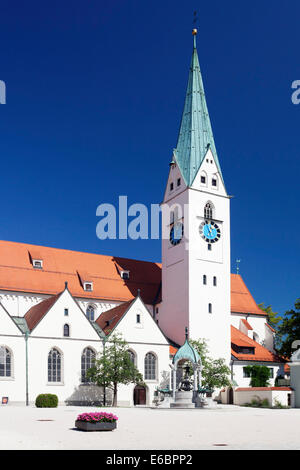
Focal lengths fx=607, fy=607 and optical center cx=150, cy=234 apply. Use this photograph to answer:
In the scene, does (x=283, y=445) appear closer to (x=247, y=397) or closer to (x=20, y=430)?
(x=20, y=430)

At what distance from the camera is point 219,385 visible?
176ft

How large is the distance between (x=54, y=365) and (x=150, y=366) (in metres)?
9.26

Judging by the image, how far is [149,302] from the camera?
64.1 metres

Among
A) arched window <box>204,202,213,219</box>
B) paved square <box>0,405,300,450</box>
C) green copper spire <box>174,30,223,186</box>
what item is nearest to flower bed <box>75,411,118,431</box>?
paved square <box>0,405,300,450</box>

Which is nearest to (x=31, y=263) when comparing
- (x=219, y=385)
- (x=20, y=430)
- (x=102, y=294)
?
(x=102, y=294)

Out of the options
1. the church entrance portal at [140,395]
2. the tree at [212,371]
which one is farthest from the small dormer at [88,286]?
the tree at [212,371]

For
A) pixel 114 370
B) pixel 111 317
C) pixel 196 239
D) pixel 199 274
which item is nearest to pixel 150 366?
pixel 111 317

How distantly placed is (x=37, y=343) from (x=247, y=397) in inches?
721

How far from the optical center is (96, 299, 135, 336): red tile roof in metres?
54.8

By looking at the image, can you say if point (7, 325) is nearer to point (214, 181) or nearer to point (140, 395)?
point (140, 395)

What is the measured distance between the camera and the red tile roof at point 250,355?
61.2 metres

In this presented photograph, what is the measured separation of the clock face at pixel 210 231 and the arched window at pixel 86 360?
17097 millimetres

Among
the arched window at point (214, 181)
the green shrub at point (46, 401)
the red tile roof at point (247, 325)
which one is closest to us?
the green shrub at point (46, 401)

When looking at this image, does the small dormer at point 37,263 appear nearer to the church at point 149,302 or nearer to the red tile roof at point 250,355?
the church at point 149,302
